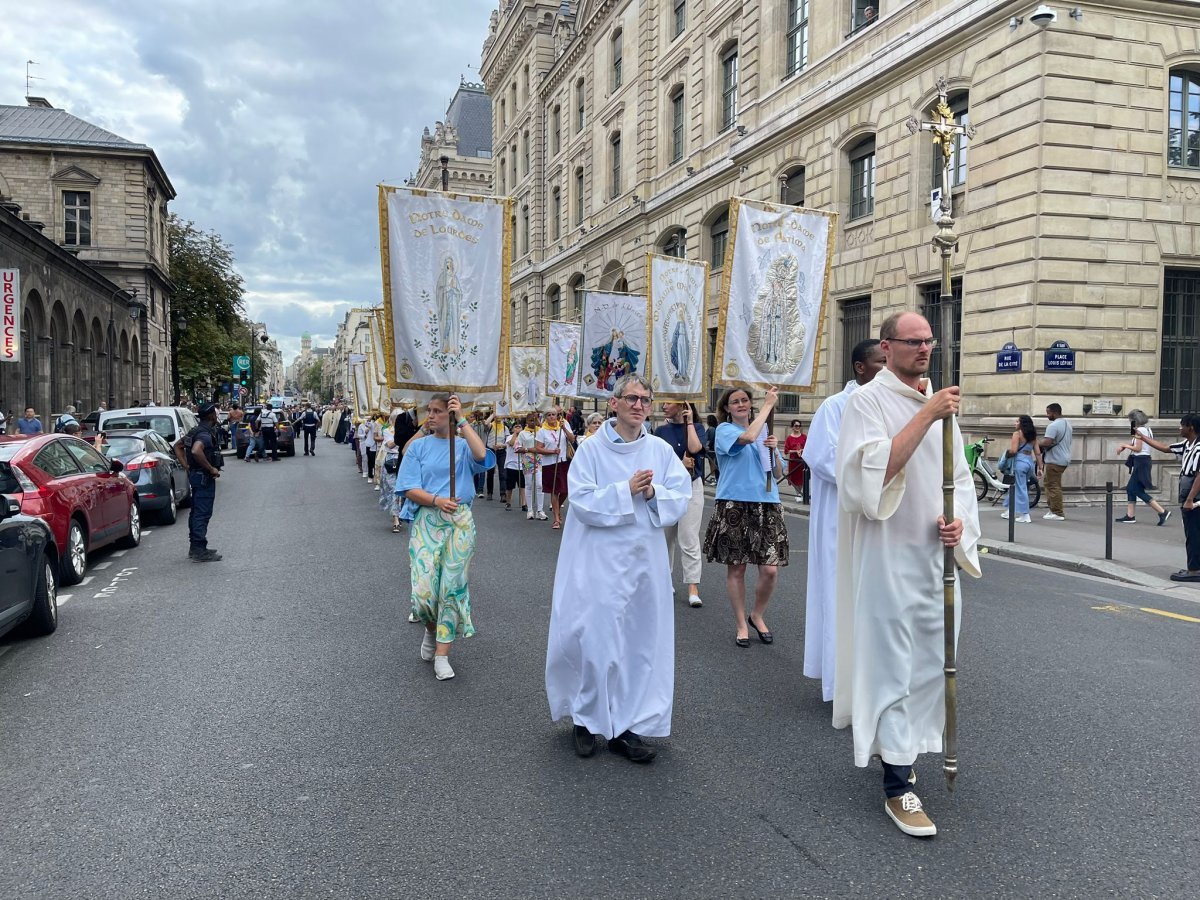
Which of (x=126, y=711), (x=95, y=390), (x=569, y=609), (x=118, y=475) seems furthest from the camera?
(x=95, y=390)

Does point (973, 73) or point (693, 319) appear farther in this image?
point (973, 73)

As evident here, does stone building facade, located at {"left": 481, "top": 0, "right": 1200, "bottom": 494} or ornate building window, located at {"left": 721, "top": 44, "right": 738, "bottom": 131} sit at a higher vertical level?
ornate building window, located at {"left": 721, "top": 44, "right": 738, "bottom": 131}

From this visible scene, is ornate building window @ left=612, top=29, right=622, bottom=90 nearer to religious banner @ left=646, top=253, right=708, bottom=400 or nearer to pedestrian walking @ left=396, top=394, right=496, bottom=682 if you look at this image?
religious banner @ left=646, top=253, right=708, bottom=400

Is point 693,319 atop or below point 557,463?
atop

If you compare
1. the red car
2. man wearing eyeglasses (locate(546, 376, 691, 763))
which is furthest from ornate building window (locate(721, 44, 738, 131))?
man wearing eyeglasses (locate(546, 376, 691, 763))

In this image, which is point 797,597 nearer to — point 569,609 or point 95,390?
point 569,609

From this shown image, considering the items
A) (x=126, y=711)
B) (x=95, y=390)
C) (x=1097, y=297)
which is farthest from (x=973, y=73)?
(x=95, y=390)

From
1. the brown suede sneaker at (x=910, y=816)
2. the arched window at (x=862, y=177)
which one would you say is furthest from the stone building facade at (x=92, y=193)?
the brown suede sneaker at (x=910, y=816)

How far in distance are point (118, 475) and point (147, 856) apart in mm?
8842

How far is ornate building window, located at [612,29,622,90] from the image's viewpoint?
36.9 m

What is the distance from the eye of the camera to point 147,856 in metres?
3.46

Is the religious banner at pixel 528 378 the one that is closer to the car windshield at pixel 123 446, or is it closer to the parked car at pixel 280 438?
the car windshield at pixel 123 446

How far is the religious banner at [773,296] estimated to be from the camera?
335 inches

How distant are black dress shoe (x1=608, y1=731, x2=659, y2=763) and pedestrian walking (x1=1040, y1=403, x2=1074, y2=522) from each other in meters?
12.1
